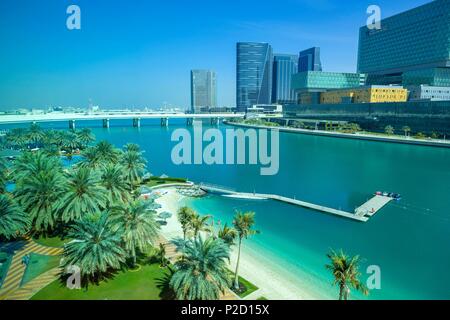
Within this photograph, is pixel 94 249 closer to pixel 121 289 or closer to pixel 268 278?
pixel 121 289

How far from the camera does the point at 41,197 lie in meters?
29.8

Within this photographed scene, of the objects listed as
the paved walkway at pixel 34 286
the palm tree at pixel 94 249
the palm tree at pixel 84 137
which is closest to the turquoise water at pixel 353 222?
the palm tree at pixel 94 249

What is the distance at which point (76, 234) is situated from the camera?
22203mm

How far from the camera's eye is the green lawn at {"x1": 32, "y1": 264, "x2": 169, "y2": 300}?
20.4 m

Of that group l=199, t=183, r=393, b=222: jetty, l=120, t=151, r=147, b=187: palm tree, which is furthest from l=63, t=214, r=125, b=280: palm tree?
l=199, t=183, r=393, b=222: jetty

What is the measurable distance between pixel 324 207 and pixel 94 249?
3308cm

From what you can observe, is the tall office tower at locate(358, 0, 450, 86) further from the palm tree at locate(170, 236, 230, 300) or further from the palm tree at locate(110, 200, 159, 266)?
the palm tree at locate(170, 236, 230, 300)

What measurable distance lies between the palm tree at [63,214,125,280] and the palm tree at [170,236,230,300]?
599 centimetres

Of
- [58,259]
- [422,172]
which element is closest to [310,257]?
[58,259]

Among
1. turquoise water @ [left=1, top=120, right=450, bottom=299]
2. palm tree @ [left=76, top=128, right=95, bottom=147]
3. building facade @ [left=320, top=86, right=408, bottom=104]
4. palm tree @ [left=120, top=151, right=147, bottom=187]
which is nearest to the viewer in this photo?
turquoise water @ [left=1, top=120, right=450, bottom=299]

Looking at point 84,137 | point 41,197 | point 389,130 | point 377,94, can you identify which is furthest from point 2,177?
point 377,94

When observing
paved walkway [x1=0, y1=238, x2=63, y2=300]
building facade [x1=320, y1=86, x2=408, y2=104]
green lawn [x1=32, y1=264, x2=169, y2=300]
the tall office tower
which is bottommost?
green lawn [x1=32, y1=264, x2=169, y2=300]

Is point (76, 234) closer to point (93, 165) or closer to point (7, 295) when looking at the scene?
point (7, 295)
